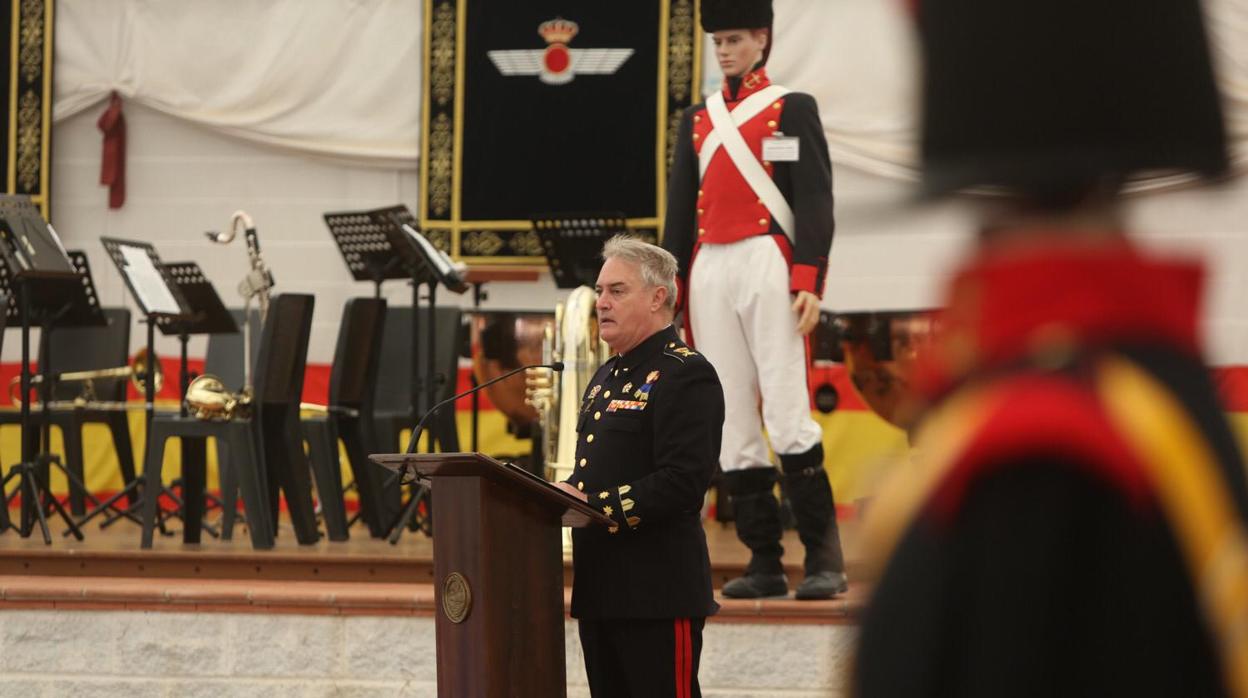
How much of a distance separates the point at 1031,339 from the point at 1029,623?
204mm

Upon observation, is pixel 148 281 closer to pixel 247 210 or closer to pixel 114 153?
pixel 247 210

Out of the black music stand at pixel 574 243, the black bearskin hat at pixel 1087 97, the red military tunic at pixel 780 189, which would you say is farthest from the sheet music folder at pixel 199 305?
the black bearskin hat at pixel 1087 97

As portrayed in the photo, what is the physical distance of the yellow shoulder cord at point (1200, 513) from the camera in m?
1.10

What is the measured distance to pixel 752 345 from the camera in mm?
Result: 5305

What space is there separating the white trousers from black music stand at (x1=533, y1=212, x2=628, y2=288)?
152cm

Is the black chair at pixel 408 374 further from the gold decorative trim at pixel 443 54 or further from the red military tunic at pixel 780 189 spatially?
the red military tunic at pixel 780 189

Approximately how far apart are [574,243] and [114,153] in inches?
171

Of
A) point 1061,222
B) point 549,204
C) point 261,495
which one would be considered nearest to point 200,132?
point 549,204

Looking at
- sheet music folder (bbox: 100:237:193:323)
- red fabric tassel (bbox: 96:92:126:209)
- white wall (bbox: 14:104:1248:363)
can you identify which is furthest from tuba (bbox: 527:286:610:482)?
red fabric tassel (bbox: 96:92:126:209)

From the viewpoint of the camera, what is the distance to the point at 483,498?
11.9 ft

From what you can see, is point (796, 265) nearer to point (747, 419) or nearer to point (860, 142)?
point (747, 419)

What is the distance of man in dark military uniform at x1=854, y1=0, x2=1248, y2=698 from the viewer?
1.11m

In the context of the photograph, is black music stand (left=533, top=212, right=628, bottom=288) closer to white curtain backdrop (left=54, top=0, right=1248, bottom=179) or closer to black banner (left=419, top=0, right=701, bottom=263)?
black banner (left=419, top=0, right=701, bottom=263)

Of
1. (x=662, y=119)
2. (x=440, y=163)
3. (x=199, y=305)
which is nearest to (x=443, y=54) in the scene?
(x=440, y=163)
